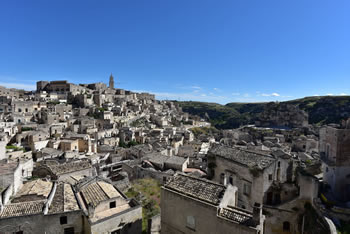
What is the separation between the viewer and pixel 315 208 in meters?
11.5

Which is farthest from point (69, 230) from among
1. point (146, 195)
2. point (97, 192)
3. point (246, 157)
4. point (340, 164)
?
point (340, 164)

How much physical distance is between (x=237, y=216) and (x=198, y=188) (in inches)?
81.4

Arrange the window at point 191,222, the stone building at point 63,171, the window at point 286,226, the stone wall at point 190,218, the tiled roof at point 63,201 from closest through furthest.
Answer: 1. the stone wall at point 190,218
2. the window at point 191,222
3. the tiled roof at point 63,201
4. the window at point 286,226
5. the stone building at point 63,171

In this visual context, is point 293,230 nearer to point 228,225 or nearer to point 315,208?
point 315,208

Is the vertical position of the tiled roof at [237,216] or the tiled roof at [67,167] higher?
the tiled roof at [237,216]

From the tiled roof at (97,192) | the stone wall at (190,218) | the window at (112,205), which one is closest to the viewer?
the stone wall at (190,218)

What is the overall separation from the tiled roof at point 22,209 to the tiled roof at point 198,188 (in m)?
7.21

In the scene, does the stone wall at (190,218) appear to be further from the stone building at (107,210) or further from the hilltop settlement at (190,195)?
the stone building at (107,210)

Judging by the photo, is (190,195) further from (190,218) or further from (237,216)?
(237,216)

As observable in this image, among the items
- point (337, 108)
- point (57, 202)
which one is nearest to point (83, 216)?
point (57, 202)

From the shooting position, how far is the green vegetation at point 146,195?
14.2m

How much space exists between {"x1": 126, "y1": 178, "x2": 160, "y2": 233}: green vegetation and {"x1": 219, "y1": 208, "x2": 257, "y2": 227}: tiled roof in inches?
283

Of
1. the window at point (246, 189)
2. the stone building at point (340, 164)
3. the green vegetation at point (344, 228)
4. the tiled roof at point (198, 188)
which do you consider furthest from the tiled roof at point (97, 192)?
the stone building at point (340, 164)

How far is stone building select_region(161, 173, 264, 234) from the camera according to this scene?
739 centimetres
